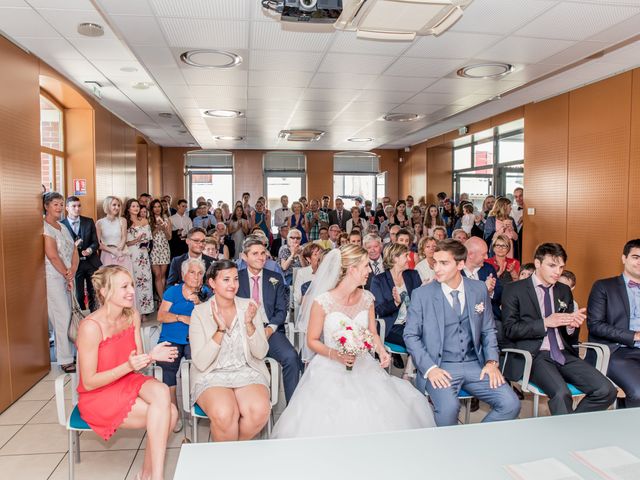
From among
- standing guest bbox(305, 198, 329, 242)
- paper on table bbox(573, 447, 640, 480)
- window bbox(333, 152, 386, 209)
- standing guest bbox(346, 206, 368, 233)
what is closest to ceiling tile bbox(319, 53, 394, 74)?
standing guest bbox(305, 198, 329, 242)

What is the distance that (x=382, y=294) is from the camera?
4598 millimetres

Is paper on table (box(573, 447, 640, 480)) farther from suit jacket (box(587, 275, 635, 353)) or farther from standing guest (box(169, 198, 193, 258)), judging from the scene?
standing guest (box(169, 198, 193, 258))

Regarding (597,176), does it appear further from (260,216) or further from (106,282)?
(260,216)

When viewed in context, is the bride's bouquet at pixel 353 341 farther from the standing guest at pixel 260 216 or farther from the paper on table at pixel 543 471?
the standing guest at pixel 260 216

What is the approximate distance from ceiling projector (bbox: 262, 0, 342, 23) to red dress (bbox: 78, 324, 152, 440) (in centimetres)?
251

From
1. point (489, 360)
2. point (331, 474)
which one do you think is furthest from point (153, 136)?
point (331, 474)

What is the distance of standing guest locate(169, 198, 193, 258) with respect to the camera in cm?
871

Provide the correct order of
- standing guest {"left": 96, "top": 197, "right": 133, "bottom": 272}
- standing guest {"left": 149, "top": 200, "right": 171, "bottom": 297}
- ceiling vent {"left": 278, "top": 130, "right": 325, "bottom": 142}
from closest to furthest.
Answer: standing guest {"left": 96, "top": 197, "right": 133, "bottom": 272}, standing guest {"left": 149, "top": 200, "right": 171, "bottom": 297}, ceiling vent {"left": 278, "top": 130, "right": 325, "bottom": 142}

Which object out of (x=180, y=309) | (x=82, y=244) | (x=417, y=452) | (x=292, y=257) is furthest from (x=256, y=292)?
(x=82, y=244)

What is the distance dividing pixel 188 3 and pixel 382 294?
2.97m

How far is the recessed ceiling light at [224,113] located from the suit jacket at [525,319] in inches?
238

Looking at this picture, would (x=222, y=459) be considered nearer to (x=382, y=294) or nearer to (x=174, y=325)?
(x=174, y=325)

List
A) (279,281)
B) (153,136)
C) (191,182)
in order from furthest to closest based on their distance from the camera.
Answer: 1. (191,182)
2. (153,136)
3. (279,281)

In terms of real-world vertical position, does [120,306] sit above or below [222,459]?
above
